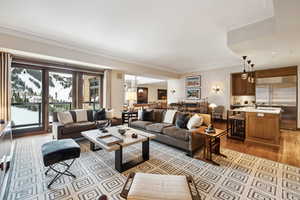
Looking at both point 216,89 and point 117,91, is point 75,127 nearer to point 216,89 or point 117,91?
point 117,91

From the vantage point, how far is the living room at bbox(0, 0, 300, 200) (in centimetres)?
193

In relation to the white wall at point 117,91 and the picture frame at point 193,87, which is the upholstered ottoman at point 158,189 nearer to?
the white wall at point 117,91

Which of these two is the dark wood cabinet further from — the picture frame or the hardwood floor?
the hardwood floor

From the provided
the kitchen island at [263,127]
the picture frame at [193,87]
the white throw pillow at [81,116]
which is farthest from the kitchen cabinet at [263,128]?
the white throw pillow at [81,116]

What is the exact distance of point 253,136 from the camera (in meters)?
3.77

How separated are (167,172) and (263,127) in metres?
3.13

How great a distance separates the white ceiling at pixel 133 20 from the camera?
88.7 inches

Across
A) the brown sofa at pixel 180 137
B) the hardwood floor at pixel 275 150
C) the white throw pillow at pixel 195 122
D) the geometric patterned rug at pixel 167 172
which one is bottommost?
the geometric patterned rug at pixel 167 172

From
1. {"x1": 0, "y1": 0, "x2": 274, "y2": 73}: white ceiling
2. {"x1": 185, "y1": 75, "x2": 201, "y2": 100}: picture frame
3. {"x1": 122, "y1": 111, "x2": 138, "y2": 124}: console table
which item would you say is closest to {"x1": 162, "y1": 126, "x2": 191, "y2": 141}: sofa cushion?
{"x1": 0, "y1": 0, "x2": 274, "y2": 73}: white ceiling

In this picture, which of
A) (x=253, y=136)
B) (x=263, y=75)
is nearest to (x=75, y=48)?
(x=253, y=136)

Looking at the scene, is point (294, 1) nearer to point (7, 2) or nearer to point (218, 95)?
point (7, 2)

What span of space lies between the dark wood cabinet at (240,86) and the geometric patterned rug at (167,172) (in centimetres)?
443

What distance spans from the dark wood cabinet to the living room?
1.31 feet

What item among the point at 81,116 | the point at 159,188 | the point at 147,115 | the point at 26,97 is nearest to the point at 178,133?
the point at 147,115
